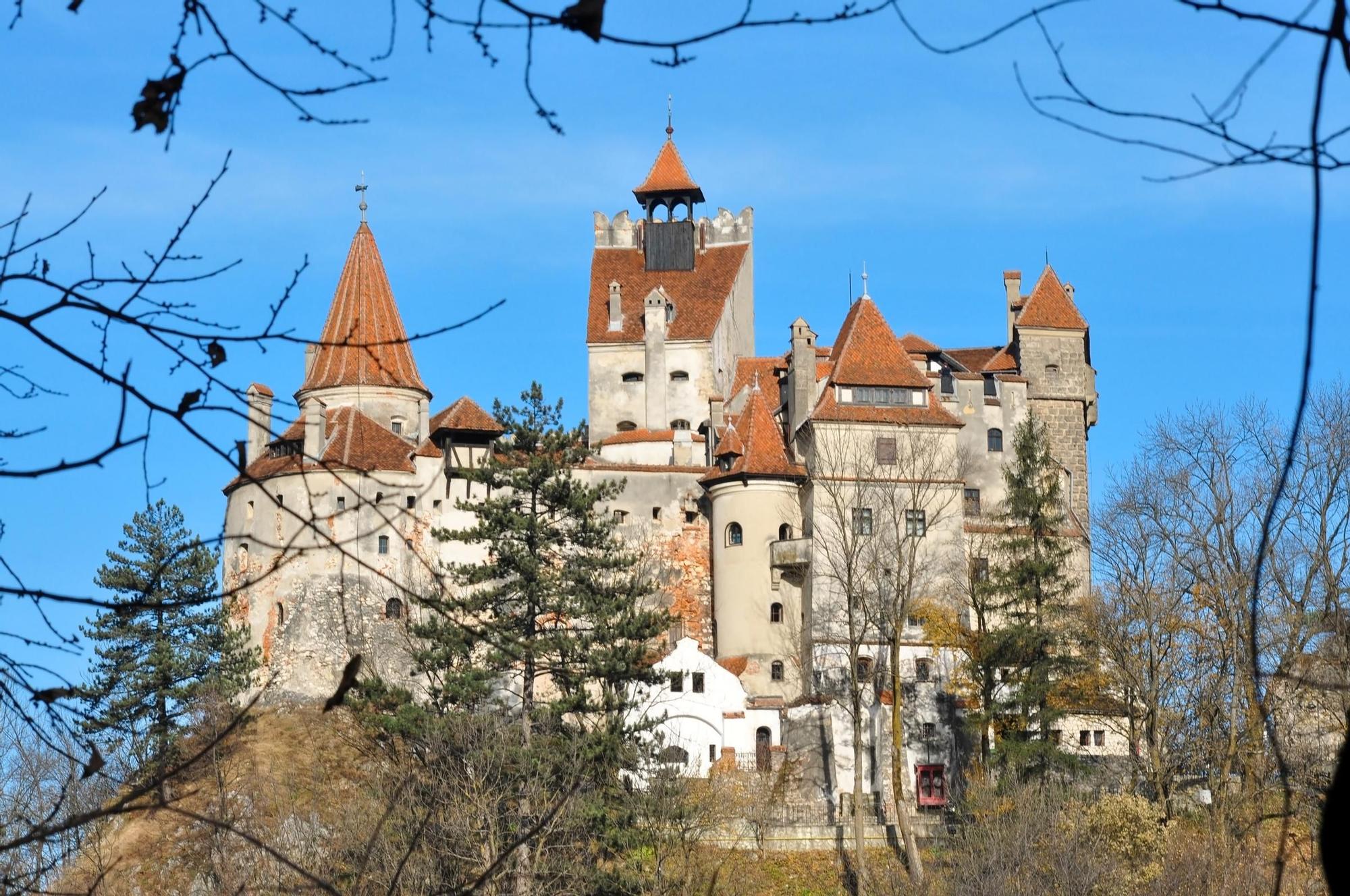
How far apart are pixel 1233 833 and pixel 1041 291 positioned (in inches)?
1144

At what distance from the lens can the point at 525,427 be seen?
1790 inches

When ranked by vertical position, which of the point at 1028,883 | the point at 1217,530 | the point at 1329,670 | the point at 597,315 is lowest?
the point at 1028,883

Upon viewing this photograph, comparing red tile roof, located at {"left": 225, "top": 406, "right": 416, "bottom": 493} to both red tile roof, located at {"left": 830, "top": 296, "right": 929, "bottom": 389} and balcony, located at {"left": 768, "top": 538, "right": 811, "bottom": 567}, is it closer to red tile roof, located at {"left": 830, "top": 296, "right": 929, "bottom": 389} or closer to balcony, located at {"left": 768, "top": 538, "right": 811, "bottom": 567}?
balcony, located at {"left": 768, "top": 538, "right": 811, "bottom": 567}

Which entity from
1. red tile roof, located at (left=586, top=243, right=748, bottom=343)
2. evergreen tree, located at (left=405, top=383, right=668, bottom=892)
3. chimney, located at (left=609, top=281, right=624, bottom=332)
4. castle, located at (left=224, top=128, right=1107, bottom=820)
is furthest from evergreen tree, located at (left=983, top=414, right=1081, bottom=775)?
chimney, located at (left=609, top=281, right=624, bottom=332)

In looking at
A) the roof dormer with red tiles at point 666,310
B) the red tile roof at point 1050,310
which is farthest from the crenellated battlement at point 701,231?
the red tile roof at point 1050,310

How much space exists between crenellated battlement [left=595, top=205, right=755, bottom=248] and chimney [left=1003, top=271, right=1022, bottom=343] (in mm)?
9163

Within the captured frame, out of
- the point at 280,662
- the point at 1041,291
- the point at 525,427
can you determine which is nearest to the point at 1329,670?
the point at 525,427

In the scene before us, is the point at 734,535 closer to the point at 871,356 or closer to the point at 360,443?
the point at 871,356

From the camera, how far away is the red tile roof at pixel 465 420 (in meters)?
55.1

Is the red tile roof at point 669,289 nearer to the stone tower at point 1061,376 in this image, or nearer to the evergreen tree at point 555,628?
the stone tower at point 1061,376

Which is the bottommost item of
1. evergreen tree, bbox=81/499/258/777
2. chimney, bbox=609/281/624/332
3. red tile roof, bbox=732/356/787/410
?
evergreen tree, bbox=81/499/258/777

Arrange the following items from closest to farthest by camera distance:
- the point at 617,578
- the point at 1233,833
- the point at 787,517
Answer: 1. the point at 1233,833
2. the point at 617,578
3. the point at 787,517

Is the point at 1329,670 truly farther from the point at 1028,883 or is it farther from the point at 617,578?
the point at 617,578

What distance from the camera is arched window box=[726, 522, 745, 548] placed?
174 feet
